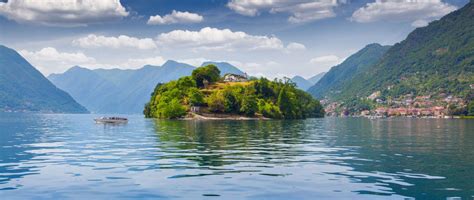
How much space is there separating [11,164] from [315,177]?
25888 mm

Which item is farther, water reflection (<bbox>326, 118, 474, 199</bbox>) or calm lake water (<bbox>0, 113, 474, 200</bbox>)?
water reflection (<bbox>326, 118, 474, 199</bbox>)

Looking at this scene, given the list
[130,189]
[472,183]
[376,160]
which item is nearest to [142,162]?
[130,189]

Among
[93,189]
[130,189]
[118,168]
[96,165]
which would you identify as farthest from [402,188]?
[96,165]

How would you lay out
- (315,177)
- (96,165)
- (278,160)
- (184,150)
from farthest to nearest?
1. (184,150)
2. (278,160)
3. (96,165)
4. (315,177)

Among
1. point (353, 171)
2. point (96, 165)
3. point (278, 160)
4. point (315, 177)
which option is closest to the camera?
point (315, 177)

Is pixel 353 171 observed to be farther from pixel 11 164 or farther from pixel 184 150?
pixel 11 164

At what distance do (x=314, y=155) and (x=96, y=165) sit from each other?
70.7 feet

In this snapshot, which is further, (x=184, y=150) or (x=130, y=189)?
(x=184, y=150)

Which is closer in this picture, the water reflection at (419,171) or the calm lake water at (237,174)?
the calm lake water at (237,174)

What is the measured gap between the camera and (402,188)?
29.4 m

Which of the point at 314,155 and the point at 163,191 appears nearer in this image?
the point at 163,191

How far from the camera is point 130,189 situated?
29188 mm

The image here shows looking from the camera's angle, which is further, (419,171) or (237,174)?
(419,171)

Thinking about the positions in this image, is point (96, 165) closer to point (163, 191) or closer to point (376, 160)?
point (163, 191)
